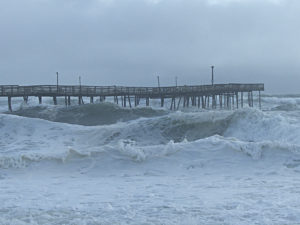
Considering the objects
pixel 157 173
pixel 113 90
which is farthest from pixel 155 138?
pixel 113 90

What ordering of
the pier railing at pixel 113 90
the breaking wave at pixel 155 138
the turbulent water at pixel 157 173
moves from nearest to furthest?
the turbulent water at pixel 157 173
the breaking wave at pixel 155 138
the pier railing at pixel 113 90

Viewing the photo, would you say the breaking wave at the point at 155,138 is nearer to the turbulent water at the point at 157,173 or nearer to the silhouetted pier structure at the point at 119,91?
the turbulent water at the point at 157,173

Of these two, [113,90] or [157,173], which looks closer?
[157,173]

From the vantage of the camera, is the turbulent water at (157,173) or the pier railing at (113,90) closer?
the turbulent water at (157,173)

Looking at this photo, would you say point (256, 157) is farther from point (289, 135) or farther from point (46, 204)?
point (46, 204)

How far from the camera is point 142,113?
3259 cm

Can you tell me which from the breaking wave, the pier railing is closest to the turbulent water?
the breaking wave

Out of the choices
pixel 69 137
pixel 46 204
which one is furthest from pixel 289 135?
pixel 46 204

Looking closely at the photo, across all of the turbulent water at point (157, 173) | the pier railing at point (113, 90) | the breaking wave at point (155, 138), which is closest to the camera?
the turbulent water at point (157, 173)

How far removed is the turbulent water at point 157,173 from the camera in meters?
6.93

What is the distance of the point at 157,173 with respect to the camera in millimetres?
11008

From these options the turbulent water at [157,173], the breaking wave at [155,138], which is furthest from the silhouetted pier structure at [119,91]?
the turbulent water at [157,173]

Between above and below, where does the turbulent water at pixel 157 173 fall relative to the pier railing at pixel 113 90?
below

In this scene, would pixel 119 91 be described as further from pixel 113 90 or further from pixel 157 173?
pixel 157 173
